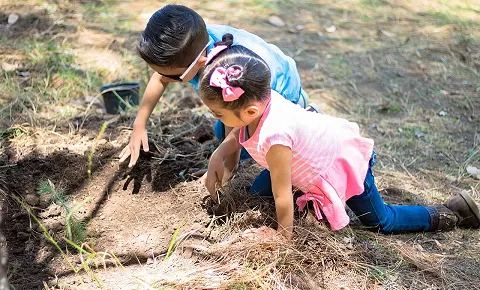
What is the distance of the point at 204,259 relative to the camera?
2084 mm

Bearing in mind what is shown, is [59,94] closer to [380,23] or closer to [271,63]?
[271,63]

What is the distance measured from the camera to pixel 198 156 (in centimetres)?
293

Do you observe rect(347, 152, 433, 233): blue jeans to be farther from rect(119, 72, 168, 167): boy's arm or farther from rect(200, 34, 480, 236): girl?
rect(119, 72, 168, 167): boy's arm

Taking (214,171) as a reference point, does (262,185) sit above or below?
below

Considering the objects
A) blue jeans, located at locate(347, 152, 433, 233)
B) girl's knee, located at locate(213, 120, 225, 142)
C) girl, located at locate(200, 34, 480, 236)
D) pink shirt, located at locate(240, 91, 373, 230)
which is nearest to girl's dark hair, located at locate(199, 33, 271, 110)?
girl, located at locate(200, 34, 480, 236)

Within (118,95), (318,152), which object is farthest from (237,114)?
(118,95)

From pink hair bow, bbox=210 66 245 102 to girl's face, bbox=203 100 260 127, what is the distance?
0.27 feet

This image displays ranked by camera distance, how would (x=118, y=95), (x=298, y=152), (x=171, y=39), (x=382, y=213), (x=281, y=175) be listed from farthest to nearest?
(x=118, y=95) → (x=382, y=213) → (x=171, y=39) → (x=298, y=152) → (x=281, y=175)

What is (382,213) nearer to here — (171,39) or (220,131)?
(220,131)

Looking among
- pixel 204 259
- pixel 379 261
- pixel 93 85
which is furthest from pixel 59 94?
pixel 379 261

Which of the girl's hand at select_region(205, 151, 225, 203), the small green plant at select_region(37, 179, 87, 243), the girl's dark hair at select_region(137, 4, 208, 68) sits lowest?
the small green plant at select_region(37, 179, 87, 243)

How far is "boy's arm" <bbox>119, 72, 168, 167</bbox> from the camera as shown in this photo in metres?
2.60

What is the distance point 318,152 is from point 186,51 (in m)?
0.69

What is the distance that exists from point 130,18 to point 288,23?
5.02 feet
